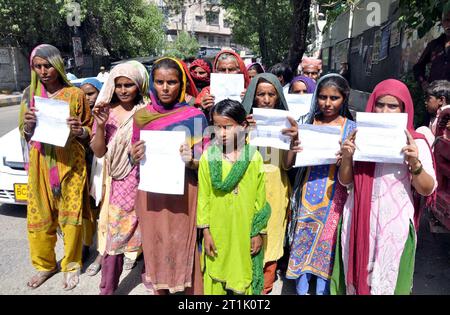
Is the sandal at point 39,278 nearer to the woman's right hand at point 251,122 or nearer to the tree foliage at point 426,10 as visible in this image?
the woman's right hand at point 251,122

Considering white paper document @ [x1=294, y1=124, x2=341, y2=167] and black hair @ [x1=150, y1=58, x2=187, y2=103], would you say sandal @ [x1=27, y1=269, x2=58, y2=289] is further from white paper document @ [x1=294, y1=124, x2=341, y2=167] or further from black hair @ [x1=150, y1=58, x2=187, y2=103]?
white paper document @ [x1=294, y1=124, x2=341, y2=167]

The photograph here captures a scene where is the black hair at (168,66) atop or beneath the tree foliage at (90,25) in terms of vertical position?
beneath

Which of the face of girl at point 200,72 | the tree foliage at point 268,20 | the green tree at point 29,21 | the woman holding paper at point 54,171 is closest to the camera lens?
the woman holding paper at point 54,171

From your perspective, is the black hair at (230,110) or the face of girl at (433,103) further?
the face of girl at (433,103)

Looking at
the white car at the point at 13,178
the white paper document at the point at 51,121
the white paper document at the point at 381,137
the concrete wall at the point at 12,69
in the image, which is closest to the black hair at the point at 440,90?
the white paper document at the point at 381,137

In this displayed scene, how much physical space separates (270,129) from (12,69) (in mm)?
19980

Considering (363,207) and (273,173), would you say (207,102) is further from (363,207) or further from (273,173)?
(363,207)

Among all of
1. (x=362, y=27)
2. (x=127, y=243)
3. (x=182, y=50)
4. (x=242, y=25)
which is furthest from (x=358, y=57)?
(x=182, y=50)

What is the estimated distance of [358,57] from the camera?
Answer: 568 inches

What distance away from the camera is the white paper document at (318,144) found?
87.5 inches

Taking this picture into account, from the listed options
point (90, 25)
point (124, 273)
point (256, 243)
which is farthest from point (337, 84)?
point (90, 25)

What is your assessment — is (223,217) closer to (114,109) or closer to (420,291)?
(114,109)

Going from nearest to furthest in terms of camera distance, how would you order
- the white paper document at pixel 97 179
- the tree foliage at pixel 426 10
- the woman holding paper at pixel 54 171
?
the woman holding paper at pixel 54 171, the white paper document at pixel 97 179, the tree foliage at pixel 426 10

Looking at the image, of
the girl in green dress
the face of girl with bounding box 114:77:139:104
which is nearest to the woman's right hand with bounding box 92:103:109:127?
the face of girl with bounding box 114:77:139:104
